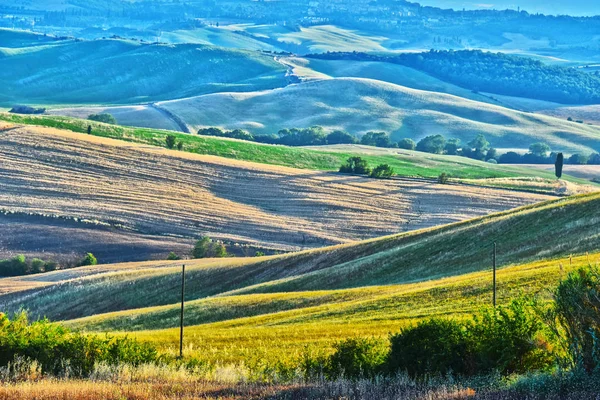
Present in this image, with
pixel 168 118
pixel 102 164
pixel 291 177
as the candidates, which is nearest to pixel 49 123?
pixel 102 164

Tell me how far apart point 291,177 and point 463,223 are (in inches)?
1749

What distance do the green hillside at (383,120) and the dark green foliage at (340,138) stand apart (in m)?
15.2

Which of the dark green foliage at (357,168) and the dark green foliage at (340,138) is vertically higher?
the dark green foliage at (340,138)

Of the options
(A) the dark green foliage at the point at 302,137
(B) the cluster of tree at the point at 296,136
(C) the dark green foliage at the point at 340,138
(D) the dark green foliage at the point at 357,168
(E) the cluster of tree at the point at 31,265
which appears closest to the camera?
(E) the cluster of tree at the point at 31,265

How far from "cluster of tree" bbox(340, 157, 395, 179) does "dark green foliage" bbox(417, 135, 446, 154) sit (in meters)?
51.0

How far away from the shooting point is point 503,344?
19.7 m

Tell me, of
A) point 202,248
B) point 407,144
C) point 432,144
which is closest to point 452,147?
point 432,144

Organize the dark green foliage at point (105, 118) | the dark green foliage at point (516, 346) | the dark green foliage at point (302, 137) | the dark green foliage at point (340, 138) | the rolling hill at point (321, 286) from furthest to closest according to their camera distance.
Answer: the dark green foliage at point (340, 138), the dark green foliage at point (105, 118), the dark green foliage at point (302, 137), the rolling hill at point (321, 286), the dark green foliage at point (516, 346)

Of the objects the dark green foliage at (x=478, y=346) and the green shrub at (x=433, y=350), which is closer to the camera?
the dark green foliage at (x=478, y=346)

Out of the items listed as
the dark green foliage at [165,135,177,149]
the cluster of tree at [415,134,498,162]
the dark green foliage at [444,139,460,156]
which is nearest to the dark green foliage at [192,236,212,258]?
the dark green foliage at [165,135,177,149]

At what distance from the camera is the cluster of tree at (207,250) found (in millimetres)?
73625

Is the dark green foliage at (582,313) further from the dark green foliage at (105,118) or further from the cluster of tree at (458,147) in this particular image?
the dark green foliage at (105,118)

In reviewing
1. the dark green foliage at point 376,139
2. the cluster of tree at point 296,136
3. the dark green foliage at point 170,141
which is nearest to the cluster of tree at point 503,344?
the dark green foliage at point 170,141

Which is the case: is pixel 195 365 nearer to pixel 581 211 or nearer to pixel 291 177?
pixel 581 211
